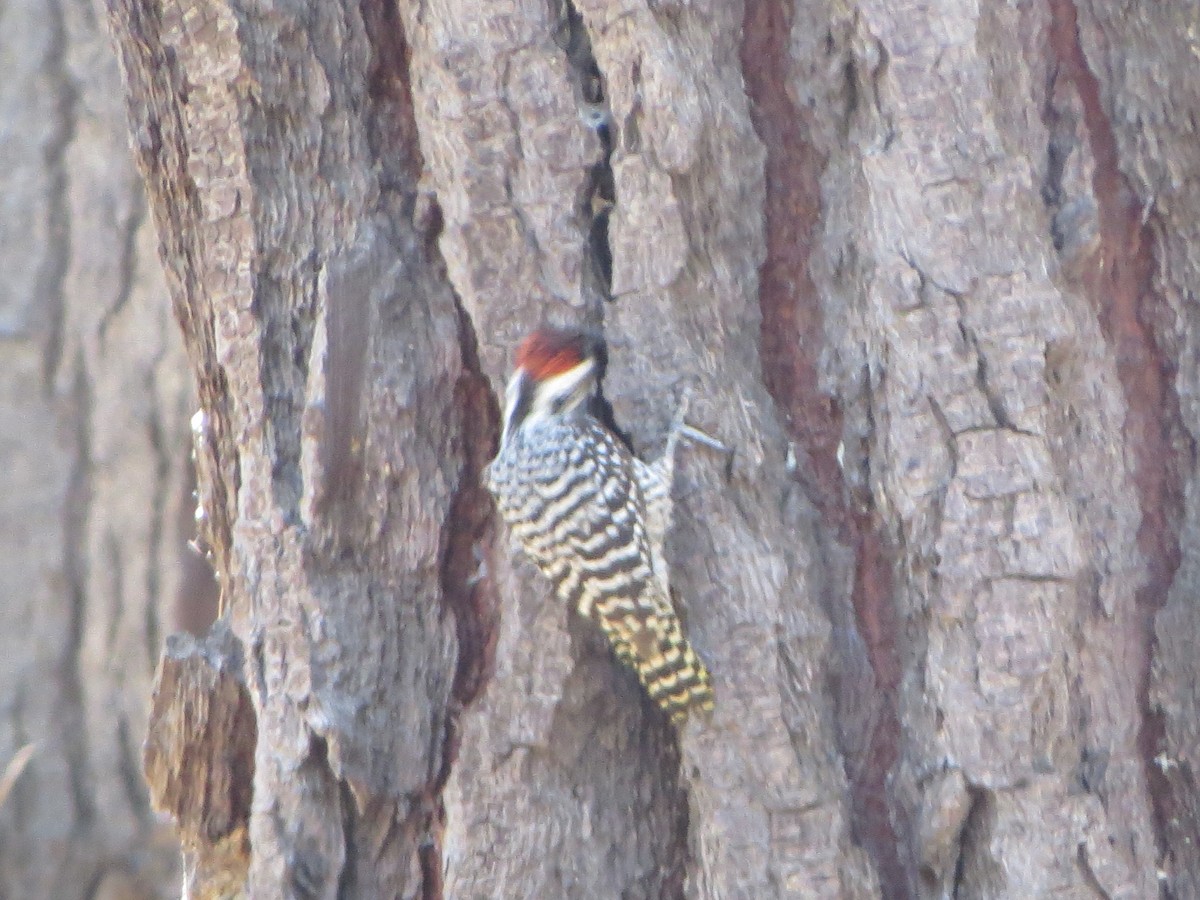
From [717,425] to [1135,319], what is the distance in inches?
33.2

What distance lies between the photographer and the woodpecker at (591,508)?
2.67 metres

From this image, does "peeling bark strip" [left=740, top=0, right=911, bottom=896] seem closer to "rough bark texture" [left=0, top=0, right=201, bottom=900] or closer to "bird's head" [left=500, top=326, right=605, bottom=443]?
"bird's head" [left=500, top=326, right=605, bottom=443]

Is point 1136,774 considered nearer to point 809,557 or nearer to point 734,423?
point 809,557

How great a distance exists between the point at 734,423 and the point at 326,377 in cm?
82

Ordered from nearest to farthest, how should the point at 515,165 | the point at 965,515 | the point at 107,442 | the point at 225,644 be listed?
the point at 965,515 < the point at 515,165 < the point at 225,644 < the point at 107,442

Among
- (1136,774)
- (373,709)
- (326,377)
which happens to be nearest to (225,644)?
(373,709)

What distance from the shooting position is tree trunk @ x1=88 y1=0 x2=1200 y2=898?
2.54m

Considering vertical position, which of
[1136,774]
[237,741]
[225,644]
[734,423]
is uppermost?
[734,423]

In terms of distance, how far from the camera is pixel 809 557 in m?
2.64

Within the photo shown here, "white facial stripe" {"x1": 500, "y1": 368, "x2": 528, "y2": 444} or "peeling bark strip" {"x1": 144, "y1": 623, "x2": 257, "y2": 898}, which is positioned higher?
"white facial stripe" {"x1": 500, "y1": 368, "x2": 528, "y2": 444}

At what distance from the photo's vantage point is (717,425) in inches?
104

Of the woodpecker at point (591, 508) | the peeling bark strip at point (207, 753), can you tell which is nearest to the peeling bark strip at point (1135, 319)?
the woodpecker at point (591, 508)

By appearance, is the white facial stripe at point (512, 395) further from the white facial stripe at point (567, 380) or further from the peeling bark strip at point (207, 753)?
the peeling bark strip at point (207, 753)

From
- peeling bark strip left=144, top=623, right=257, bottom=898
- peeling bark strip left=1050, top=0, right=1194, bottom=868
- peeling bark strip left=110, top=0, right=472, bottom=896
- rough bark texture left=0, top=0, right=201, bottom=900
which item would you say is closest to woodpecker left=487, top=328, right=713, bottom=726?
peeling bark strip left=110, top=0, right=472, bottom=896
